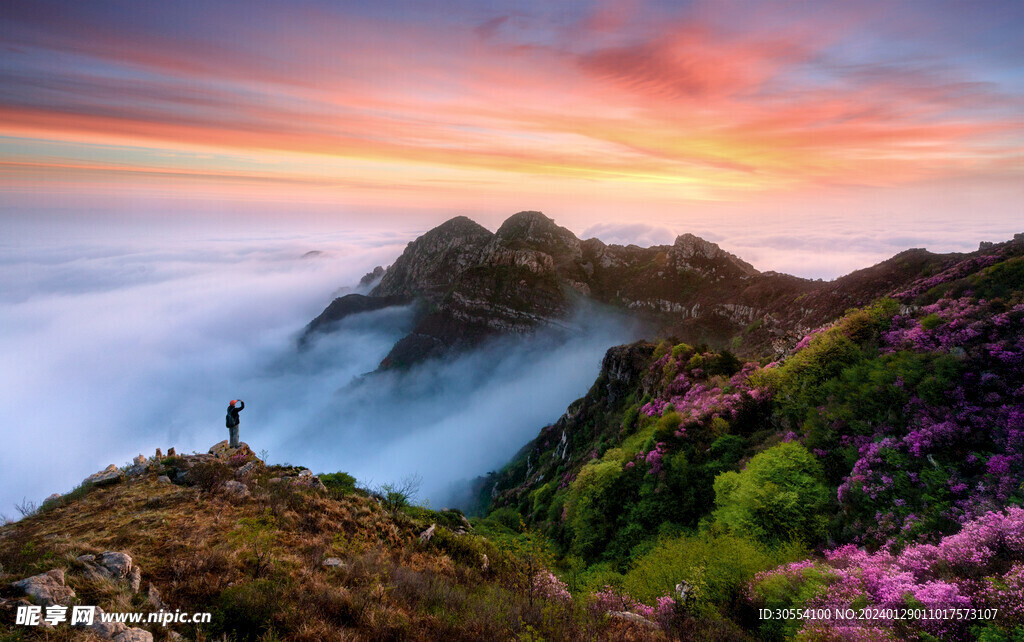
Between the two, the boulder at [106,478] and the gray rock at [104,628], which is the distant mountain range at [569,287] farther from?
the boulder at [106,478]

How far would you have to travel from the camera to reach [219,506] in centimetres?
1476

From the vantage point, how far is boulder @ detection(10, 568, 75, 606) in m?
7.24

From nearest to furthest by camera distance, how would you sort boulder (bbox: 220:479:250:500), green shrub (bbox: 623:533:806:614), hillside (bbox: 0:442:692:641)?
hillside (bbox: 0:442:692:641), green shrub (bbox: 623:533:806:614), boulder (bbox: 220:479:250:500)

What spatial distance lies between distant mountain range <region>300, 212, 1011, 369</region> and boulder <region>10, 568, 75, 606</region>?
60.1 m

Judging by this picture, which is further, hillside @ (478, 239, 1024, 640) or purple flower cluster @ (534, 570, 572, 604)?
purple flower cluster @ (534, 570, 572, 604)

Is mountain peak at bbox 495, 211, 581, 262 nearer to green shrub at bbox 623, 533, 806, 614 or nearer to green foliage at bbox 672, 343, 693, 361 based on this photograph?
green foliage at bbox 672, 343, 693, 361

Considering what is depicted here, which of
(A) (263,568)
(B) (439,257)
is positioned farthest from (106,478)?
(B) (439,257)

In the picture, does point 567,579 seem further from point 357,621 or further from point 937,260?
point 937,260

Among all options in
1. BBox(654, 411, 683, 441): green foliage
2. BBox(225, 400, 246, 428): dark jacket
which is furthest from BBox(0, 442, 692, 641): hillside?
BBox(654, 411, 683, 441): green foliage

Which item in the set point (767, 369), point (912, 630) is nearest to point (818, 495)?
point (912, 630)

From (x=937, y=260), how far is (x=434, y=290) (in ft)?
484

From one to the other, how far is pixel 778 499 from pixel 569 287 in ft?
372

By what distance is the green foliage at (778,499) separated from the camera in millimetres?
14719

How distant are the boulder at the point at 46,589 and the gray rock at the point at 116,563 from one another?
1008mm
